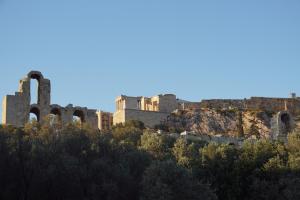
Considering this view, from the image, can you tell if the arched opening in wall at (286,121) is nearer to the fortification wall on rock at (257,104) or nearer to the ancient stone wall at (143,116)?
the fortification wall on rock at (257,104)

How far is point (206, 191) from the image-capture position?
48.6 m

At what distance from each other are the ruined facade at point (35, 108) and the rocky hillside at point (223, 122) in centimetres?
1094

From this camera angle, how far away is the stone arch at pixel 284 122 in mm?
84000

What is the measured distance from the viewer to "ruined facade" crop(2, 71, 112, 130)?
76188 mm

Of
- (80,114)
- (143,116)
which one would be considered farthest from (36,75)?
(143,116)

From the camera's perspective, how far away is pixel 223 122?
88875mm

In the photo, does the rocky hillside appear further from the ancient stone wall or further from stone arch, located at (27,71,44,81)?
stone arch, located at (27,71,44,81)

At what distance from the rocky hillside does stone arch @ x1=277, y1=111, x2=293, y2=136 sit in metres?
1.87

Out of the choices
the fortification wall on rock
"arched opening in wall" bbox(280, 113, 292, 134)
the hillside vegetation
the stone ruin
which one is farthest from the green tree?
the fortification wall on rock

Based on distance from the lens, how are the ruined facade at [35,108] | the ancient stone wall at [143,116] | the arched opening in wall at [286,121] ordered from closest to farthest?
the ruined facade at [35,108] → the arched opening in wall at [286,121] → the ancient stone wall at [143,116]

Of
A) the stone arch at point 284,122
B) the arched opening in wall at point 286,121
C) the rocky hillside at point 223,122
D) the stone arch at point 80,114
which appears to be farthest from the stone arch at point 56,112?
the arched opening in wall at point 286,121

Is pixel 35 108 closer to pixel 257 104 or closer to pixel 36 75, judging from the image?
pixel 36 75

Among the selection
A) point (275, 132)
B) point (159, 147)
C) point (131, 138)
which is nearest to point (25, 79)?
point (131, 138)

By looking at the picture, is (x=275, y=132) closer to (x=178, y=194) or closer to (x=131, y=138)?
(x=131, y=138)
